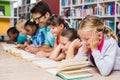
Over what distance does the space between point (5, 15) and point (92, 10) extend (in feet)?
5.56

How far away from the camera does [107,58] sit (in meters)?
1.18

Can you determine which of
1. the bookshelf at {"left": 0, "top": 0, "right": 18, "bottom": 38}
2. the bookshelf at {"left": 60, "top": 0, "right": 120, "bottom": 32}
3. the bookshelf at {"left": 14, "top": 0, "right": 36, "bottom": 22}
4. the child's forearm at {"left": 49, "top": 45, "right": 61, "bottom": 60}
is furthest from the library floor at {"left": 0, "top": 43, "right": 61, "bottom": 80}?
the bookshelf at {"left": 14, "top": 0, "right": 36, "bottom": 22}

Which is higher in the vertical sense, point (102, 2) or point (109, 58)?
point (102, 2)

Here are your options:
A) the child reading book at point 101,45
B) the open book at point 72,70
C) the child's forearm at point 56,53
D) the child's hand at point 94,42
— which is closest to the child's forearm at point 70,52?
the child's forearm at point 56,53

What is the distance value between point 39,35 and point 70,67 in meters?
1.37

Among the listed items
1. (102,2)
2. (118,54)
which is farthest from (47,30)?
(102,2)

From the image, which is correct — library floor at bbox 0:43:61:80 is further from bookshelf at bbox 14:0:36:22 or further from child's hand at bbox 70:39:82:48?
bookshelf at bbox 14:0:36:22

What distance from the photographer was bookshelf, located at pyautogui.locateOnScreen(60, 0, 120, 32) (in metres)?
3.84

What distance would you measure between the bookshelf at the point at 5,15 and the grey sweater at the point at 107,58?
8.55ft

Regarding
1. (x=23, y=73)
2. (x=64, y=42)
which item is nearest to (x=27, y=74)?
(x=23, y=73)

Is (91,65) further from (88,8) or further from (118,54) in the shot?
(88,8)

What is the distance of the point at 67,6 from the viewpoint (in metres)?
5.29

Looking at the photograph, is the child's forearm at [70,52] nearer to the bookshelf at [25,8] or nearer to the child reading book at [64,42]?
the child reading book at [64,42]

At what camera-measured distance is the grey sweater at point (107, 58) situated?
1149 mm
